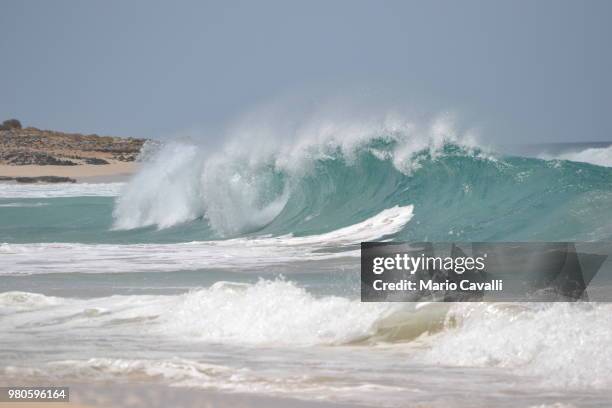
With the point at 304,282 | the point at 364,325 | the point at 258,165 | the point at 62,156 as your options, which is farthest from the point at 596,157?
the point at 62,156

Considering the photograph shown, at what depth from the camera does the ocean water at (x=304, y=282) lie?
6199mm

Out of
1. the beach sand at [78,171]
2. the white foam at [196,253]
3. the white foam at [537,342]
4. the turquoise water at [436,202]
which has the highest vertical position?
the beach sand at [78,171]

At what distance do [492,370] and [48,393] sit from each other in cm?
282

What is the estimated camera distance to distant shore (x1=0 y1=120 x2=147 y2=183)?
44997 millimetres

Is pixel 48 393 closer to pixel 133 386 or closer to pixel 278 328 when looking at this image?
pixel 133 386

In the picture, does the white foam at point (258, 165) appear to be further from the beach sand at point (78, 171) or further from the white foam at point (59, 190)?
the beach sand at point (78, 171)

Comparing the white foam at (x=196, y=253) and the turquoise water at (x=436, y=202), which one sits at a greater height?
the turquoise water at (x=436, y=202)

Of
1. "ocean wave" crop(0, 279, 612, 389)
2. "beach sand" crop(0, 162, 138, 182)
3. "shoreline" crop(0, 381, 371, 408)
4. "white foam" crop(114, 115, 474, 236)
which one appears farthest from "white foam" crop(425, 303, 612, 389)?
"beach sand" crop(0, 162, 138, 182)

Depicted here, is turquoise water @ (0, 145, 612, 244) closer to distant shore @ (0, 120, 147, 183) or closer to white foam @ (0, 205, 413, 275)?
white foam @ (0, 205, 413, 275)

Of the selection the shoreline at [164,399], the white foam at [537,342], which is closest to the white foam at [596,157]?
the white foam at [537,342]

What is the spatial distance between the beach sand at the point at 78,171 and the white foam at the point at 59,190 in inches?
130

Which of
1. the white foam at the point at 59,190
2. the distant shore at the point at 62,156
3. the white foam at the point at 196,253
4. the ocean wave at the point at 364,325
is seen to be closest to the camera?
the ocean wave at the point at 364,325

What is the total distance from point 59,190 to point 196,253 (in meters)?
24.7

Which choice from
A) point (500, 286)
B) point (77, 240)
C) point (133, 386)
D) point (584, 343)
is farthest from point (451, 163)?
point (133, 386)
